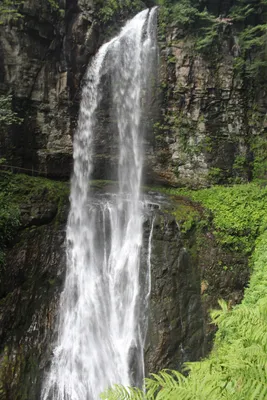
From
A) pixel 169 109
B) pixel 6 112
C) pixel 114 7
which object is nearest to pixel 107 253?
pixel 6 112

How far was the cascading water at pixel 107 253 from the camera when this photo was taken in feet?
26.7

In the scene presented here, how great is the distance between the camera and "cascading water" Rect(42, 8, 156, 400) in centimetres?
812

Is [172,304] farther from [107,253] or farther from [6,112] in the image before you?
[6,112]

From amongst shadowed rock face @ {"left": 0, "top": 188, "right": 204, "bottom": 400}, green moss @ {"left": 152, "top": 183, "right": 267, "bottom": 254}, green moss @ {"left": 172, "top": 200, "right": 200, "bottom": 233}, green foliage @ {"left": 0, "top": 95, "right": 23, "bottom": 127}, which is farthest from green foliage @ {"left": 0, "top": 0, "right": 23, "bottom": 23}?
green moss @ {"left": 152, "top": 183, "right": 267, "bottom": 254}

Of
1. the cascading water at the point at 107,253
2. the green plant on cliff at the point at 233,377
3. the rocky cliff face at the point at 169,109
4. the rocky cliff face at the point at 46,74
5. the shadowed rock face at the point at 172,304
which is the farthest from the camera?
the rocky cliff face at the point at 169,109

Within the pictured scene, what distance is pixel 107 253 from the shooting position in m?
10.0

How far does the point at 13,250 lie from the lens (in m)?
8.89

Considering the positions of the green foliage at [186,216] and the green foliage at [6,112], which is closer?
the green foliage at [6,112]

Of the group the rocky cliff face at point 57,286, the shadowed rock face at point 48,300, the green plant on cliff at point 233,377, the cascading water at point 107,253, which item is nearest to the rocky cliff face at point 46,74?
the cascading water at point 107,253

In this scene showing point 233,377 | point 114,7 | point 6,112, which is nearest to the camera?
point 233,377

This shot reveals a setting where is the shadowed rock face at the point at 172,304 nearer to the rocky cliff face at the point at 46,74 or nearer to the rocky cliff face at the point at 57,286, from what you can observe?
the rocky cliff face at the point at 57,286

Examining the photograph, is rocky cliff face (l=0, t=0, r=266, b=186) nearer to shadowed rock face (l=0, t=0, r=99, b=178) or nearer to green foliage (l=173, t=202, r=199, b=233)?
shadowed rock face (l=0, t=0, r=99, b=178)

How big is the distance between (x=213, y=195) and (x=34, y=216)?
6.92 m

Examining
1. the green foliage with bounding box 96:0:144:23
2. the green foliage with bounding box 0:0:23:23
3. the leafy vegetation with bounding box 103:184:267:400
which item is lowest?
the leafy vegetation with bounding box 103:184:267:400
